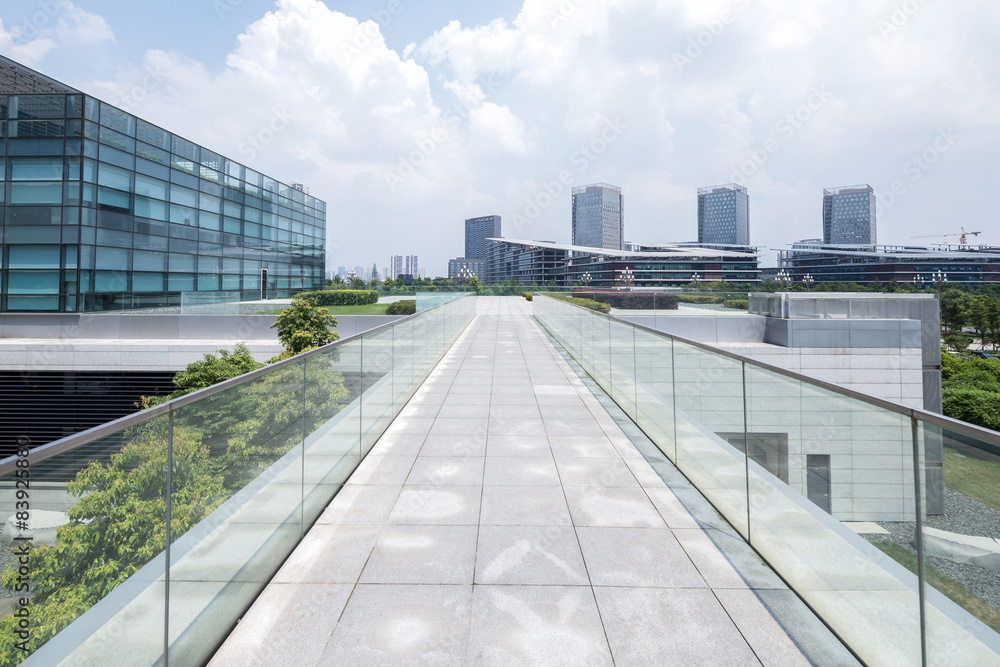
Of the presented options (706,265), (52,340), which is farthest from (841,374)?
(706,265)

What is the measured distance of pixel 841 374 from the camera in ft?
65.4

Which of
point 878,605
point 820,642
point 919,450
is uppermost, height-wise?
point 919,450

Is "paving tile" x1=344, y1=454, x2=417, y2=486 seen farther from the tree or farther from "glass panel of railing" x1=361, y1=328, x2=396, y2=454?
the tree

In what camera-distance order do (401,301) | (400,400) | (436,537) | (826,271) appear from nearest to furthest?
(436,537) → (400,400) → (401,301) → (826,271)

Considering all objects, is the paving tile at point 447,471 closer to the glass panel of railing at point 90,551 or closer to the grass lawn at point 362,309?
the glass panel of railing at point 90,551

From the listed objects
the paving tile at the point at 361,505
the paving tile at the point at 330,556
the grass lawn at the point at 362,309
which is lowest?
the paving tile at the point at 330,556

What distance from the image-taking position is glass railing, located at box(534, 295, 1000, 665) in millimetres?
1719

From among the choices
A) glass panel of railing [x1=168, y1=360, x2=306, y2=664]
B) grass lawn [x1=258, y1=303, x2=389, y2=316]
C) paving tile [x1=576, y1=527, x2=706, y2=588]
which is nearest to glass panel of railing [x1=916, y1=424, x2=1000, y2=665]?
paving tile [x1=576, y1=527, x2=706, y2=588]

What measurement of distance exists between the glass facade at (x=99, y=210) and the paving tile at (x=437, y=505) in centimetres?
2377

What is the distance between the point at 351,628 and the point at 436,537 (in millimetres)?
1011

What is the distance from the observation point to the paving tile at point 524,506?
378cm

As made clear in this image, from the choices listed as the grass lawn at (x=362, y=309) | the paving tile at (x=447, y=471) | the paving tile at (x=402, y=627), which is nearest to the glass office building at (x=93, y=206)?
the grass lawn at (x=362, y=309)

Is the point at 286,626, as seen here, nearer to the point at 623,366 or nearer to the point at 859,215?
the point at 623,366

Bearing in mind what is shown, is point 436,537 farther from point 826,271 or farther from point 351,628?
point 826,271
